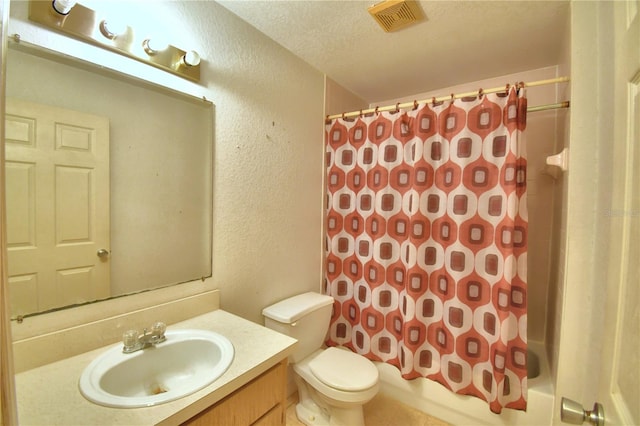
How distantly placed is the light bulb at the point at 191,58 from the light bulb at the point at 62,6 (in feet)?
1.19

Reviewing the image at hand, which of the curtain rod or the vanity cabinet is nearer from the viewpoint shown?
the vanity cabinet

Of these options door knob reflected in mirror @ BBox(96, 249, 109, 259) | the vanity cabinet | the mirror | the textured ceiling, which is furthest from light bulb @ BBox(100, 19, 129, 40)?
the vanity cabinet

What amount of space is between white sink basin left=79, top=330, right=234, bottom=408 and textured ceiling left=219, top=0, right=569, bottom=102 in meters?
1.55

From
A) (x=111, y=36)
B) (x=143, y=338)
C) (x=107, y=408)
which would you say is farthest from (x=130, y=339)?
(x=111, y=36)

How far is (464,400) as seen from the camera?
1.53 metres

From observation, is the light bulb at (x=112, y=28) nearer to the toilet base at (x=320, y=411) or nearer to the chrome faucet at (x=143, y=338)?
the chrome faucet at (x=143, y=338)

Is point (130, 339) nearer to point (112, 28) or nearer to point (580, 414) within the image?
point (112, 28)

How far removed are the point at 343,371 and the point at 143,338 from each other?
1.01 m

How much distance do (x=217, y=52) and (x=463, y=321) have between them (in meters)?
1.96

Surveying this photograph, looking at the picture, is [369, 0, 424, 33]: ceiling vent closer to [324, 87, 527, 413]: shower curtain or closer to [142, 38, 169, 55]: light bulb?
[324, 87, 527, 413]: shower curtain

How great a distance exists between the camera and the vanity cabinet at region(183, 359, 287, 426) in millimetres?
749

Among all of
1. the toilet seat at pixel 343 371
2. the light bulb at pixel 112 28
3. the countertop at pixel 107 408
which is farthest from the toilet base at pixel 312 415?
the light bulb at pixel 112 28

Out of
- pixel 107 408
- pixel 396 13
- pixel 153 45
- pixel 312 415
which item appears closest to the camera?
pixel 107 408

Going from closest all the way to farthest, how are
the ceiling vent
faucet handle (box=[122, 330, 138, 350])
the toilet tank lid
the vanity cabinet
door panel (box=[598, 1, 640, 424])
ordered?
door panel (box=[598, 1, 640, 424]), the vanity cabinet, faucet handle (box=[122, 330, 138, 350]), the ceiling vent, the toilet tank lid
